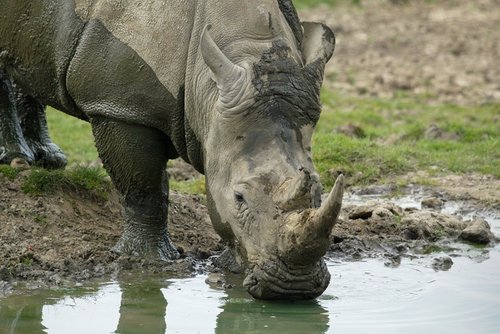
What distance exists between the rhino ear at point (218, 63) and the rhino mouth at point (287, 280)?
113 cm

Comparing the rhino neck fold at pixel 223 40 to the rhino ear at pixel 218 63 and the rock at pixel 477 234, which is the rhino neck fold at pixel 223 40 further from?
the rock at pixel 477 234

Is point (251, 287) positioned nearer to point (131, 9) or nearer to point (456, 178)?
point (131, 9)

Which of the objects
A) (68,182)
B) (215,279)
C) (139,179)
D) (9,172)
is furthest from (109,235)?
(215,279)

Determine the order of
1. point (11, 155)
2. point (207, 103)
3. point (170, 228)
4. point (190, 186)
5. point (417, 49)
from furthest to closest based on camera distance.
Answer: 1. point (417, 49)
2. point (190, 186)
3. point (11, 155)
4. point (170, 228)
5. point (207, 103)

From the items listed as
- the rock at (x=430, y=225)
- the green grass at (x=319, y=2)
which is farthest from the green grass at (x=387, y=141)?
the green grass at (x=319, y=2)

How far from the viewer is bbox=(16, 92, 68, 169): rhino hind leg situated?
1069cm

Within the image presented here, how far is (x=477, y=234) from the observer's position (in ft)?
33.0

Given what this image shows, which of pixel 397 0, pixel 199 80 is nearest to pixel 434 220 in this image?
pixel 199 80

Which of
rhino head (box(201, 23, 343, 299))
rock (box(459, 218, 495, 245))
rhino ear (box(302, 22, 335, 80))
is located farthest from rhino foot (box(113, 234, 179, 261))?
rock (box(459, 218, 495, 245))

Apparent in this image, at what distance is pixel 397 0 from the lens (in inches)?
938

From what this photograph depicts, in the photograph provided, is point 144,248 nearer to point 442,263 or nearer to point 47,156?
point 47,156

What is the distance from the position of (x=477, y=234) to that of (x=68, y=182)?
3056mm

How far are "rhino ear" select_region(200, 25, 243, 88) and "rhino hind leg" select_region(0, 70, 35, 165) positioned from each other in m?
2.79

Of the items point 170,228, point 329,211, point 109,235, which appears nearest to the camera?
point 329,211
